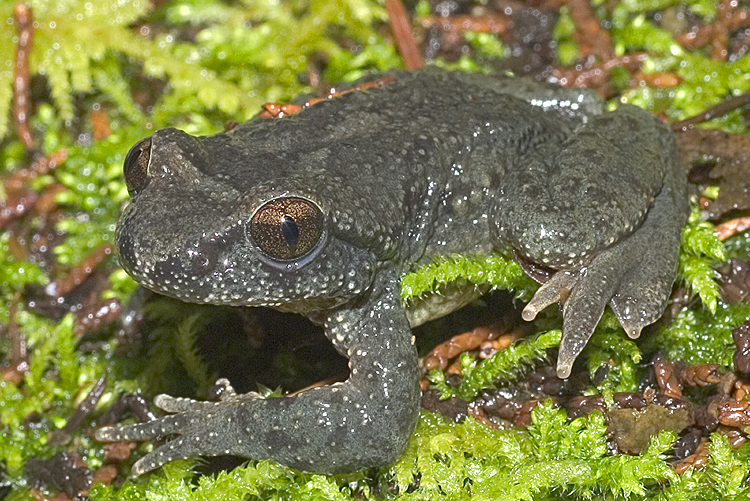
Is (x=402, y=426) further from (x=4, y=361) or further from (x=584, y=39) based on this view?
(x=584, y=39)

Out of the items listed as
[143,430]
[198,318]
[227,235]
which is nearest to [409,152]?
[227,235]

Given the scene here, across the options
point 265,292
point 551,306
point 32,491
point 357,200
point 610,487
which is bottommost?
point 32,491

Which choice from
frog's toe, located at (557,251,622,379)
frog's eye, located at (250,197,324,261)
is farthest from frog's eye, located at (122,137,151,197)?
frog's toe, located at (557,251,622,379)

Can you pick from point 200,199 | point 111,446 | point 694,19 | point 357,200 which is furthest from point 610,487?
point 694,19

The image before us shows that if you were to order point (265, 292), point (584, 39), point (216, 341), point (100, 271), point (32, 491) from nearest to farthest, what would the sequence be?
point (265, 292), point (32, 491), point (216, 341), point (100, 271), point (584, 39)

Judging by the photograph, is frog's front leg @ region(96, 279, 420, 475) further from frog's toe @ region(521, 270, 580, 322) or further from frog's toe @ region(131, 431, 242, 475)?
frog's toe @ region(521, 270, 580, 322)

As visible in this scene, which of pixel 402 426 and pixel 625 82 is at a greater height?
pixel 625 82

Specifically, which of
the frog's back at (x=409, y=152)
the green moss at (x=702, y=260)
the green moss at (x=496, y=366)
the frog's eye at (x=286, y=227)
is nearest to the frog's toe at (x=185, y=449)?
the frog's eye at (x=286, y=227)
